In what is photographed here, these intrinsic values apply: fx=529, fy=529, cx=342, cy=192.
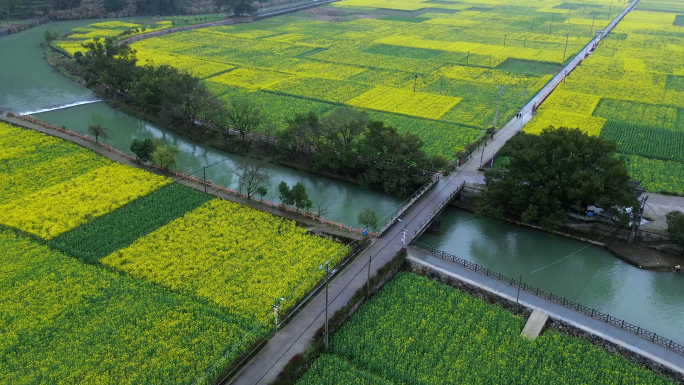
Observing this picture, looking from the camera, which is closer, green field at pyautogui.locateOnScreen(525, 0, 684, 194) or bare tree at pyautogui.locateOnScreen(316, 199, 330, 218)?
bare tree at pyautogui.locateOnScreen(316, 199, 330, 218)

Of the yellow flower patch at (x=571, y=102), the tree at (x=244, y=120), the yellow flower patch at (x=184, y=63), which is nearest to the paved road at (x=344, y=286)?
the tree at (x=244, y=120)

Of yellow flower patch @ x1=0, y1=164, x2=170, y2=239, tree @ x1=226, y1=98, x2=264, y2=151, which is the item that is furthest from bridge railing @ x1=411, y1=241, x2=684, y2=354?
yellow flower patch @ x1=0, y1=164, x2=170, y2=239

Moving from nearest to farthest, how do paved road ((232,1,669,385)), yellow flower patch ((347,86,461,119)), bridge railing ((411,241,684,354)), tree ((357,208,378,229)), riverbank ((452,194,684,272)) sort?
paved road ((232,1,669,385)) → bridge railing ((411,241,684,354)) → riverbank ((452,194,684,272)) → tree ((357,208,378,229)) → yellow flower patch ((347,86,461,119))

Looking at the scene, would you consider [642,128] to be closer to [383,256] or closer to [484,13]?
[383,256]

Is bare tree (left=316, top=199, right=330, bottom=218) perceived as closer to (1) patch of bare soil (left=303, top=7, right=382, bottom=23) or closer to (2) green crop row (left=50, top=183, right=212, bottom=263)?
(2) green crop row (left=50, top=183, right=212, bottom=263)

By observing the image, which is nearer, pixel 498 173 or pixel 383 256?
pixel 383 256

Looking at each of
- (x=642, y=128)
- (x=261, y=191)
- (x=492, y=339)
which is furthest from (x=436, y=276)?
(x=642, y=128)

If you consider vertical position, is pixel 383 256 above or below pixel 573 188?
below
